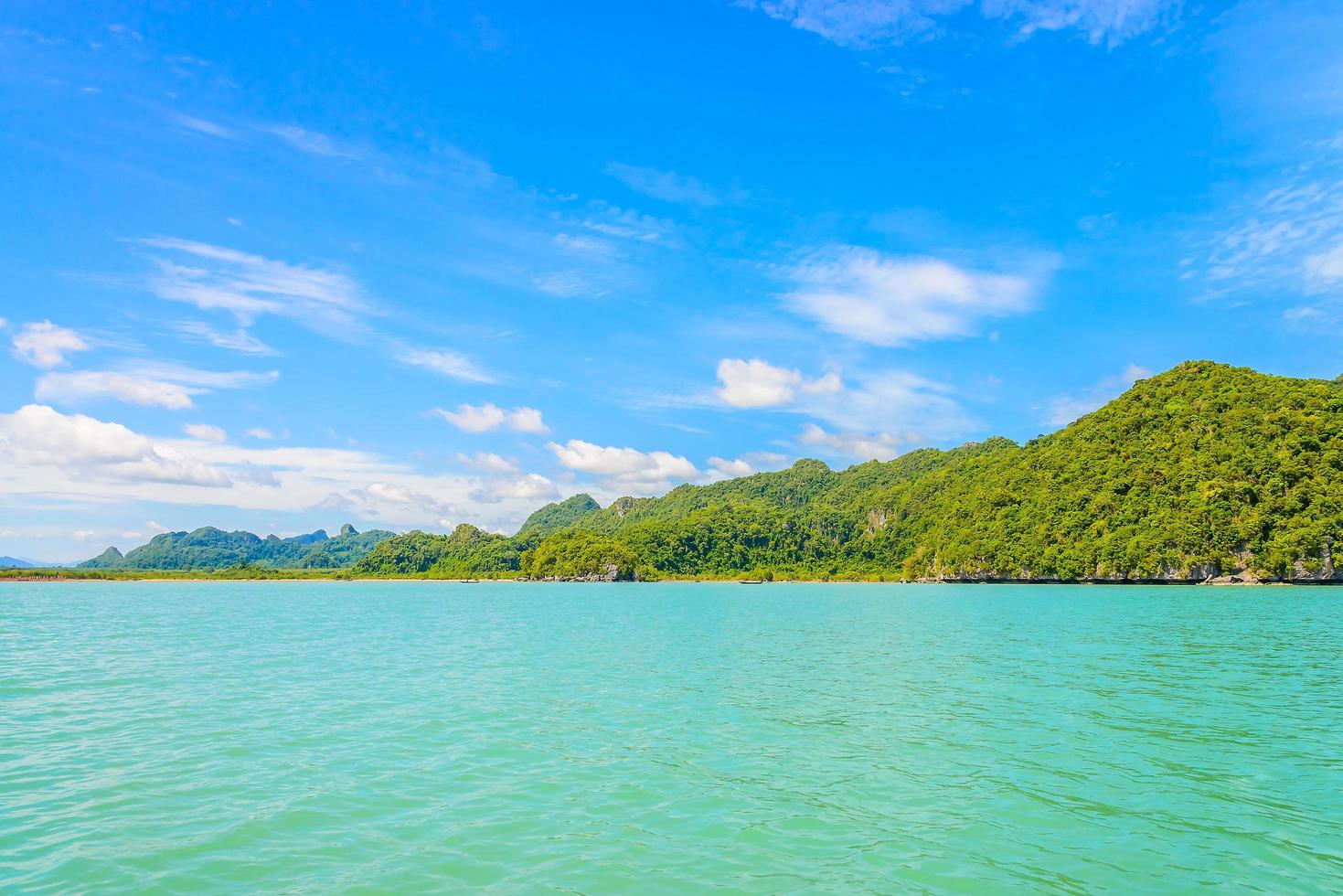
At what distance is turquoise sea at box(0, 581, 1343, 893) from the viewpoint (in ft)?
33.1

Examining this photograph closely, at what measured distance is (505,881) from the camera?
961cm

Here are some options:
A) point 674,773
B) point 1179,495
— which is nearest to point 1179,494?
point 1179,495

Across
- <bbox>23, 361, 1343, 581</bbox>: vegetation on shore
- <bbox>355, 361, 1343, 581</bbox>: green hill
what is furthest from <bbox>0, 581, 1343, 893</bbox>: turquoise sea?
<bbox>355, 361, 1343, 581</bbox>: green hill

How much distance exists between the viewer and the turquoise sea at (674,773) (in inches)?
397

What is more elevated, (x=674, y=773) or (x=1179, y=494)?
(x=1179, y=494)

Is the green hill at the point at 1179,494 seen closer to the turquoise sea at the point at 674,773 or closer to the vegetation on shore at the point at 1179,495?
the vegetation on shore at the point at 1179,495

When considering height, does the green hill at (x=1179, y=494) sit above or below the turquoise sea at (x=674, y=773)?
above

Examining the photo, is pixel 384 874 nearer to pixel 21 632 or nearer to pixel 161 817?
pixel 161 817

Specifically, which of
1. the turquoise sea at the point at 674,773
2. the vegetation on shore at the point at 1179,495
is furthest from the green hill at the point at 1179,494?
the turquoise sea at the point at 674,773

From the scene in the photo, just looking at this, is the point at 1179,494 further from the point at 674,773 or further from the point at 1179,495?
the point at 674,773

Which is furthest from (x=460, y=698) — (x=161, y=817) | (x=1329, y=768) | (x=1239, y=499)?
(x=1239, y=499)

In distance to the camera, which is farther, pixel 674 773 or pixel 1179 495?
pixel 1179 495

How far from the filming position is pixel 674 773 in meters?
14.6

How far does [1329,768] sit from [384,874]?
17104 millimetres
